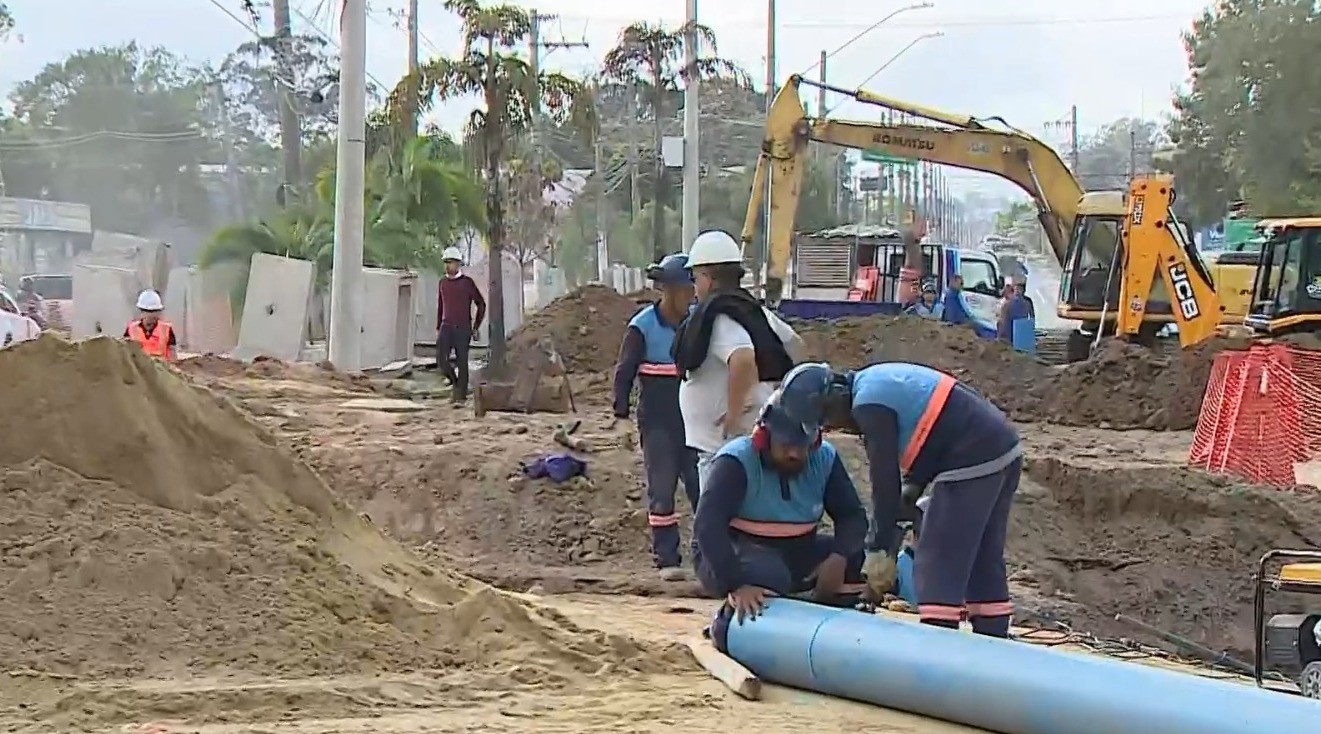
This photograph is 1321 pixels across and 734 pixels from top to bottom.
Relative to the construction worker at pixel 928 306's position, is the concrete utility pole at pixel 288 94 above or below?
above

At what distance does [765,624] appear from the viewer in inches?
252

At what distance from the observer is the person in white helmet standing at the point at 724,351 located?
828 centimetres

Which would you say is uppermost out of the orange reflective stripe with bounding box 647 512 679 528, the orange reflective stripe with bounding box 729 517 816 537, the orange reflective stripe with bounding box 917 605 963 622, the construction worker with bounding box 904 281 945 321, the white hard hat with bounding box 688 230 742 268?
the white hard hat with bounding box 688 230 742 268

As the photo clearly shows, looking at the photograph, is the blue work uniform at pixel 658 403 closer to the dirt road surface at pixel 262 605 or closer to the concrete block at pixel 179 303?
the dirt road surface at pixel 262 605

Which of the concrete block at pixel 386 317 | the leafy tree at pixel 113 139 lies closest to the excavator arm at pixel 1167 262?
the concrete block at pixel 386 317

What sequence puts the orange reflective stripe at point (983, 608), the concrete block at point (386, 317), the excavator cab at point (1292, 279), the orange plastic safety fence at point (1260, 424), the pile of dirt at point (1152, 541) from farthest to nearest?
the concrete block at point (386, 317), the excavator cab at point (1292, 279), the orange plastic safety fence at point (1260, 424), the pile of dirt at point (1152, 541), the orange reflective stripe at point (983, 608)

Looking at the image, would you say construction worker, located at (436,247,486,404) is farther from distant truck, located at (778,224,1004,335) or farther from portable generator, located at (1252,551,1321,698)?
distant truck, located at (778,224,1004,335)

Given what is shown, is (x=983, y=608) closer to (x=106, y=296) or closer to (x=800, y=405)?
(x=800, y=405)

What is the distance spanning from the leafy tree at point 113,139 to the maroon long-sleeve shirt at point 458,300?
50.9m

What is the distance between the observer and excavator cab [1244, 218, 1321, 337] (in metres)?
19.5

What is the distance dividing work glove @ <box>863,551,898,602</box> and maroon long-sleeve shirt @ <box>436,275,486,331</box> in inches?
461

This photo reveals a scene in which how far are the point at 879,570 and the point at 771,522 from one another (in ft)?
1.52

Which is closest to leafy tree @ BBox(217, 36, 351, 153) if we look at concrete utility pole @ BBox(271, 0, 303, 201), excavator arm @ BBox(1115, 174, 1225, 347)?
concrete utility pole @ BBox(271, 0, 303, 201)

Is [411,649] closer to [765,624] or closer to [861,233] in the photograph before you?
[765,624]
